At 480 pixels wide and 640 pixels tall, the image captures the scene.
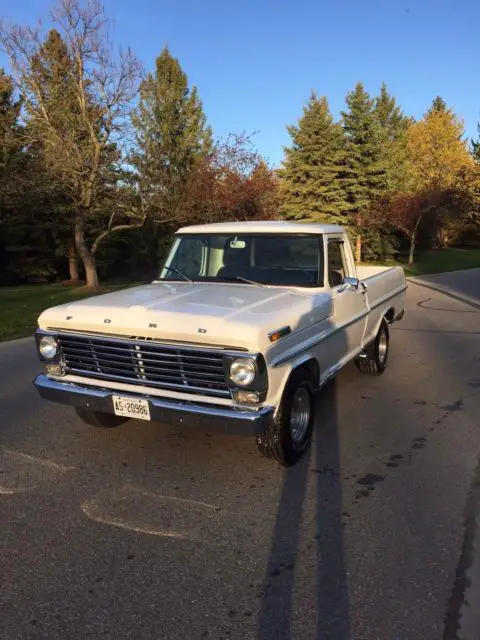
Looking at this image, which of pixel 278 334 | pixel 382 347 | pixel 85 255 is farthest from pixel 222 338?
pixel 85 255

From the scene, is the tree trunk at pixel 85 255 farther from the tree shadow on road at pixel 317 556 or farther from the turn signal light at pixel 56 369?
the tree shadow on road at pixel 317 556

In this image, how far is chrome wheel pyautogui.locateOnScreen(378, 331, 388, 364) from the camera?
270 inches

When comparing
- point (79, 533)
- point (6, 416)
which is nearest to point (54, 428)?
point (6, 416)

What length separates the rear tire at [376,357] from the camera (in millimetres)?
6581

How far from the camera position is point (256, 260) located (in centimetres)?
523

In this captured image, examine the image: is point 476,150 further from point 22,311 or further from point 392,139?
point 22,311

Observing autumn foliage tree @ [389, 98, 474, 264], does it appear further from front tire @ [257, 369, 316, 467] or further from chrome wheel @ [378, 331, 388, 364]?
front tire @ [257, 369, 316, 467]

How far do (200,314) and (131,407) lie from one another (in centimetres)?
89

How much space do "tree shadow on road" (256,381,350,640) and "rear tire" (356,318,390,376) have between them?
2236mm

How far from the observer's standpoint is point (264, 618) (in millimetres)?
2545

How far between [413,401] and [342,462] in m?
1.86

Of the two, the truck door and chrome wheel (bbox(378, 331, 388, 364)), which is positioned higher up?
the truck door

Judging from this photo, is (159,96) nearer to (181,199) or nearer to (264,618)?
(181,199)

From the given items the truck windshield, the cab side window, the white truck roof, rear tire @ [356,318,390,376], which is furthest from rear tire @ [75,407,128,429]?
rear tire @ [356,318,390,376]
